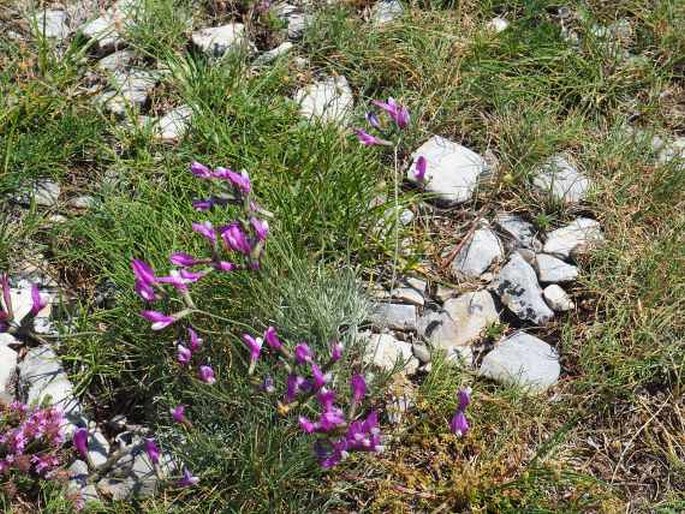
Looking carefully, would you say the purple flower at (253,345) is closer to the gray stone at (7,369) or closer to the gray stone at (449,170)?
the gray stone at (7,369)

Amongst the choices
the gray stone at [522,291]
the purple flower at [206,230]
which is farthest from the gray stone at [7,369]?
the gray stone at [522,291]

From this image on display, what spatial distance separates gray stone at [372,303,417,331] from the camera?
315 centimetres

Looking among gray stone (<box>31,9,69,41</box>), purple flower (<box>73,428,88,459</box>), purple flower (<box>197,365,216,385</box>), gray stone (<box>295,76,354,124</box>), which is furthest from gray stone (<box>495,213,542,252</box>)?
gray stone (<box>31,9,69,41</box>)

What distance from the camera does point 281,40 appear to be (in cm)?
393

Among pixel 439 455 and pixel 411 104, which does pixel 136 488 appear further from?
pixel 411 104

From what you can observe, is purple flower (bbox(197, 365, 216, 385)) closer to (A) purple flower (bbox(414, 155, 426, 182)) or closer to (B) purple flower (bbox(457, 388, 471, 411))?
(B) purple flower (bbox(457, 388, 471, 411))

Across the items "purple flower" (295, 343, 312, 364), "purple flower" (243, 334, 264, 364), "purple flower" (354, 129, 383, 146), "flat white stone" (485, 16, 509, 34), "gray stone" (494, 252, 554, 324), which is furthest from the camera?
"flat white stone" (485, 16, 509, 34)

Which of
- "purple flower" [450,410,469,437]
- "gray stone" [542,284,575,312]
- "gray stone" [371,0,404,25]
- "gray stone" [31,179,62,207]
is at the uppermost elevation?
"gray stone" [371,0,404,25]

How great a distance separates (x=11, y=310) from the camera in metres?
2.71

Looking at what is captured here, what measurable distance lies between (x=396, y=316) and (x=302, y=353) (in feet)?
2.48

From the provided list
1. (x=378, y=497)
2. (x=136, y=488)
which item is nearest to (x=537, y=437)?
(x=378, y=497)

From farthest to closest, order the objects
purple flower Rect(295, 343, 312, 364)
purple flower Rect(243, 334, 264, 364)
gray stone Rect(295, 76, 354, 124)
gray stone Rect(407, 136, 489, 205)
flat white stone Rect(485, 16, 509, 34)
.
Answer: flat white stone Rect(485, 16, 509, 34) < gray stone Rect(295, 76, 354, 124) < gray stone Rect(407, 136, 489, 205) < purple flower Rect(243, 334, 264, 364) < purple flower Rect(295, 343, 312, 364)

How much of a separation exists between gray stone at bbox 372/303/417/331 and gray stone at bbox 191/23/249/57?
144 centimetres

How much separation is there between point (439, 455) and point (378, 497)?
0.26m
